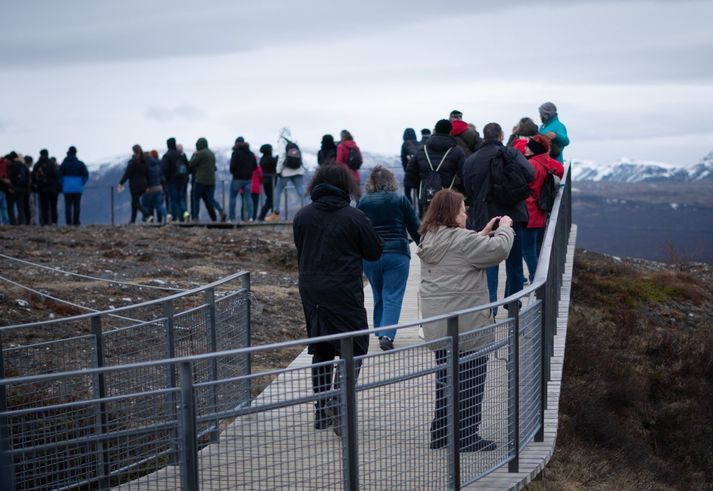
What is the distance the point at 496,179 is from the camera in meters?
11.9

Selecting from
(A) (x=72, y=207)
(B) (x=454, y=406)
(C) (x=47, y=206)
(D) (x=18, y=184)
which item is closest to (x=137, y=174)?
(A) (x=72, y=207)

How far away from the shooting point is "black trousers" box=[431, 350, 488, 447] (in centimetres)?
733

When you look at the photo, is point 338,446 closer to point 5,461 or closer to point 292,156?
point 5,461

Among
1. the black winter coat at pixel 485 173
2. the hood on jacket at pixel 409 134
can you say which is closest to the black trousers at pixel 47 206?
the hood on jacket at pixel 409 134

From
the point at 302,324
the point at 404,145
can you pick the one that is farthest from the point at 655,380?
the point at 404,145

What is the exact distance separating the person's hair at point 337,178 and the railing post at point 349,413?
2261 mm

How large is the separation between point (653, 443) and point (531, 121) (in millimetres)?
4546

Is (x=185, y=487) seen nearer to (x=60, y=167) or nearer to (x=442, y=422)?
(x=442, y=422)

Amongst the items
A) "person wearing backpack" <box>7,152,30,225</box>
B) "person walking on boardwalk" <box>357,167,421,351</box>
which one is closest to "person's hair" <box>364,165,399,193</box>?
"person walking on boardwalk" <box>357,167,421,351</box>

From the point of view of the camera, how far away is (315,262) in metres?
8.70

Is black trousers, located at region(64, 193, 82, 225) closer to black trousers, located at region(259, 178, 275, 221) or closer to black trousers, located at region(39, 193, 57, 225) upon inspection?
black trousers, located at region(39, 193, 57, 225)

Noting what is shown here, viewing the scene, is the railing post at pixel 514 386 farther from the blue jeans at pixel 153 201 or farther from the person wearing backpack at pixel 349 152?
the blue jeans at pixel 153 201

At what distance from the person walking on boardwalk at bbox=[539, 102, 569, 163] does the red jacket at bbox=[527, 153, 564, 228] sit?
89 centimetres

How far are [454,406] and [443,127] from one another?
268 inches
